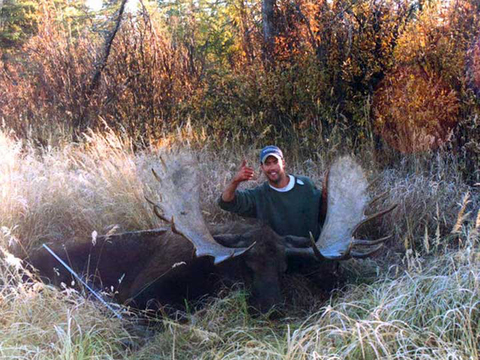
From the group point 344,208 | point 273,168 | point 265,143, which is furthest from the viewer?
point 265,143

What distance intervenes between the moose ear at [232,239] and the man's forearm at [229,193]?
35 cm

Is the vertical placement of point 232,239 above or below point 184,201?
below

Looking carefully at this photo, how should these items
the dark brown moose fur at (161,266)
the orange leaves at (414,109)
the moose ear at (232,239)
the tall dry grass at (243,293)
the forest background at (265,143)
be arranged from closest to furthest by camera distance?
1. the tall dry grass at (243,293)
2. the forest background at (265,143)
3. the dark brown moose fur at (161,266)
4. the moose ear at (232,239)
5. the orange leaves at (414,109)

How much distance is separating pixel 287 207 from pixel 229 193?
555 millimetres

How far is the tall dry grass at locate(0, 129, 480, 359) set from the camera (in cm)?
347

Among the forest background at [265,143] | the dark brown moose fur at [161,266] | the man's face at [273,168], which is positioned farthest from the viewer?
the man's face at [273,168]

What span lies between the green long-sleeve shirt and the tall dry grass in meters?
0.56

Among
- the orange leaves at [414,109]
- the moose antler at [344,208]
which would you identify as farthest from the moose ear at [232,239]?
the orange leaves at [414,109]

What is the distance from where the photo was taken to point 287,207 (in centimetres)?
518

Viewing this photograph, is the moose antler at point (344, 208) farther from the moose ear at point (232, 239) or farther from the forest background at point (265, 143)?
the moose ear at point (232, 239)

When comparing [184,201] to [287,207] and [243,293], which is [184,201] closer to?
[287,207]

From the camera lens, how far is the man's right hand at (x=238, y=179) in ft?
15.5

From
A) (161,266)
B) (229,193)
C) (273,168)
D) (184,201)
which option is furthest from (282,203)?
(161,266)

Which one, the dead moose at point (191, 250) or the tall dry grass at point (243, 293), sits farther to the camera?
the dead moose at point (191, 250)
